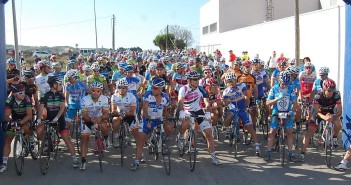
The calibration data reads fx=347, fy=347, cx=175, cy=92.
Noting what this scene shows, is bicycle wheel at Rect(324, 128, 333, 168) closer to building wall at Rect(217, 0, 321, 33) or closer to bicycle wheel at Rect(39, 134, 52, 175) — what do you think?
bicycle wheel at Rect(39, 134, 52, 175)

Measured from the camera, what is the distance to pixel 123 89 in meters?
7.59

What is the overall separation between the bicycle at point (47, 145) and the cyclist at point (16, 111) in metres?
0.43

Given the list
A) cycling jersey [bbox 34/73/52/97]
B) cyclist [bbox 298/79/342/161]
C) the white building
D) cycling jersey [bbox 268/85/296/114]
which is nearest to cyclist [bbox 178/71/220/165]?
cycling jersey [bbox 268/85/296/114]

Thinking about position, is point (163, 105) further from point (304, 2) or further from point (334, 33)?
point (304, 2)

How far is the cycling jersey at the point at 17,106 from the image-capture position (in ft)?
23.8

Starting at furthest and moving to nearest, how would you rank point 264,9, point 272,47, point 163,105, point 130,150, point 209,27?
1. point 209,27
2. point 264,9
3. point 272,47
4. point 130,150
5. point 163,105

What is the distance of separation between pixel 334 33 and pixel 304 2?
26080 mm

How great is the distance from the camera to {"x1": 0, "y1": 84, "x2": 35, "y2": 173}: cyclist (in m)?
7.22

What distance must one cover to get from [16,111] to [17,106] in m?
0.11

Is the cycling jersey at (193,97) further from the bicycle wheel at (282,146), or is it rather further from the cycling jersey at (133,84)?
the cycling jersey at (133,84)

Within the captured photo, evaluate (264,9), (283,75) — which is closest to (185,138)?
(283,75)

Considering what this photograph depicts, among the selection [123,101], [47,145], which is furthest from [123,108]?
[47,145]

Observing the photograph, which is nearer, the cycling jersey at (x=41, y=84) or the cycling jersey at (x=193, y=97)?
the cycling jersey at (x=193, y=97)

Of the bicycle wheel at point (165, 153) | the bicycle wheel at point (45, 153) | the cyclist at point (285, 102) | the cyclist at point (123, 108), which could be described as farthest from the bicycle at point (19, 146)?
the cyclist at point (285, 102)
